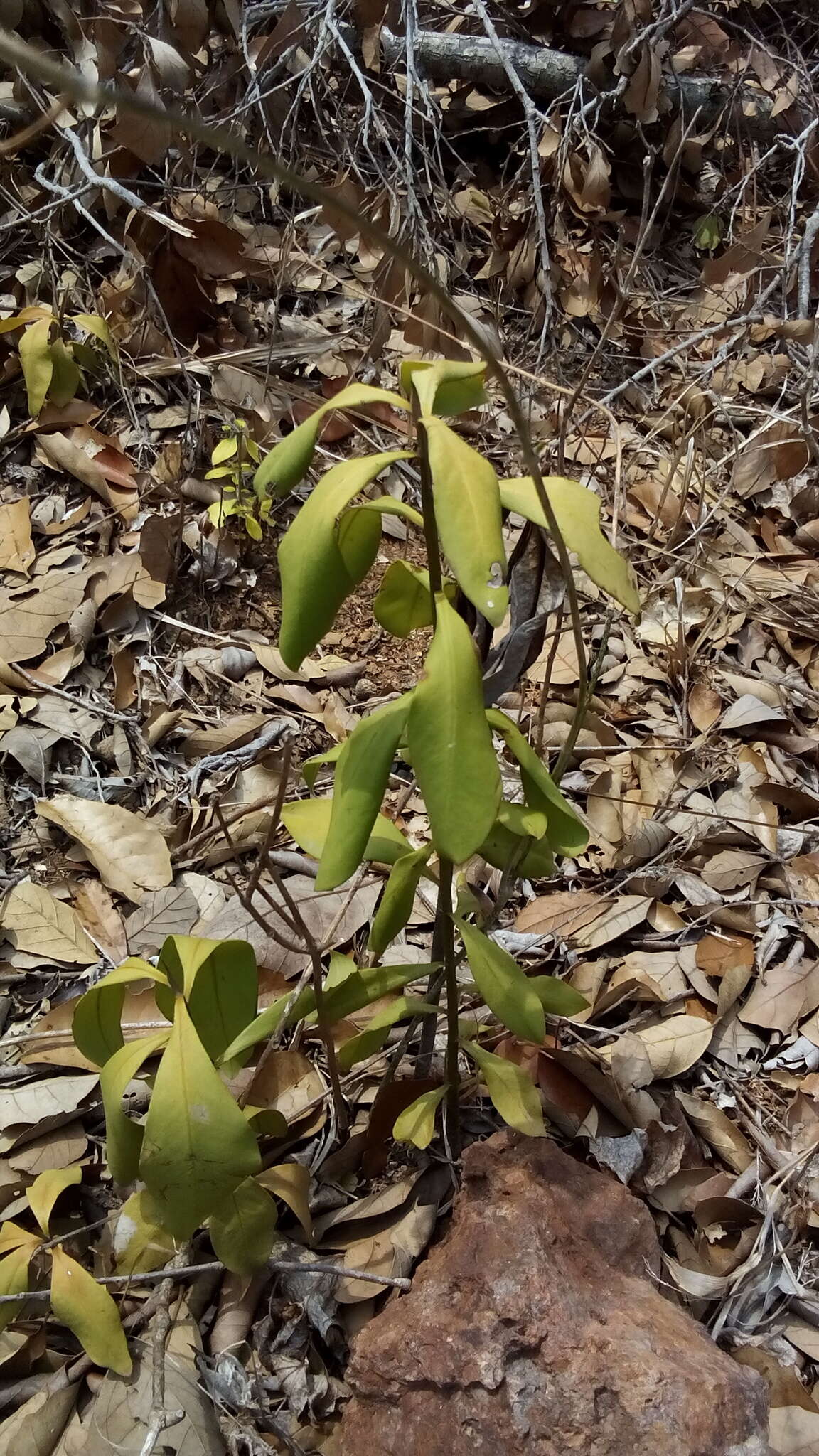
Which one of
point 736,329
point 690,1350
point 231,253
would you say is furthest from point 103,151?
point 690,1350

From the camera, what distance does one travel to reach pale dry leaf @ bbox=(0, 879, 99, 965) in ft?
4.83

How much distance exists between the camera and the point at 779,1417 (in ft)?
3.54

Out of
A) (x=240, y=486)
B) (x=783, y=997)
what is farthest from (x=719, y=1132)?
(x=240, y=486)

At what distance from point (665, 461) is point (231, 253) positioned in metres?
1.18

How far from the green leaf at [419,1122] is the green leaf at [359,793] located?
0.40m

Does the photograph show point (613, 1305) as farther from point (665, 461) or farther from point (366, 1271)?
point (665, 461)

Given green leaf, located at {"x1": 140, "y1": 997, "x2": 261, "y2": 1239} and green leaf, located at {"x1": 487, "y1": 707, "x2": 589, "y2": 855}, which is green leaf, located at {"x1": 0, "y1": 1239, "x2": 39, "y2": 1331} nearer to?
green leaf, located at {"x1": 140, "y1": 997, "x2": 261, "y2": 1239}

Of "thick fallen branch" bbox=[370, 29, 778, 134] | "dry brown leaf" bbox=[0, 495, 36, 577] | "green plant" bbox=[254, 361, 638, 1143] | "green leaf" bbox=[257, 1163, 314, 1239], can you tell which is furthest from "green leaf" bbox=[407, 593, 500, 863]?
"thick fallen branch" bbox=[370, 29, 778, 134]

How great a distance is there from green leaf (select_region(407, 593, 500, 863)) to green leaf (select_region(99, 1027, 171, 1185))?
46 centimetres

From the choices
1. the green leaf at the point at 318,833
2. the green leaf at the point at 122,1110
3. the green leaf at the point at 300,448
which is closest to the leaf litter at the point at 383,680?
the green leaf at the point at 318,833

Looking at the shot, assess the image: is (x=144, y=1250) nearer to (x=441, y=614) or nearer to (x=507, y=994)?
(x=507, y=994)

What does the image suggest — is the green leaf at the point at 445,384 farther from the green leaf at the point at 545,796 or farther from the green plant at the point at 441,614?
the green leaf at the point at 545,796

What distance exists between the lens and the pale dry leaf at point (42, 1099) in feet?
4.25

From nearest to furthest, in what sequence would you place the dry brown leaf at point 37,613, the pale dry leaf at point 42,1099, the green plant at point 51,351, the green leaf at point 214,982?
1. the green leaf at point 214,982
2. the pale dry leaf at point 42,1099
3. the dry brown leaf at point 37,613
4. the green plant at point 51,351
